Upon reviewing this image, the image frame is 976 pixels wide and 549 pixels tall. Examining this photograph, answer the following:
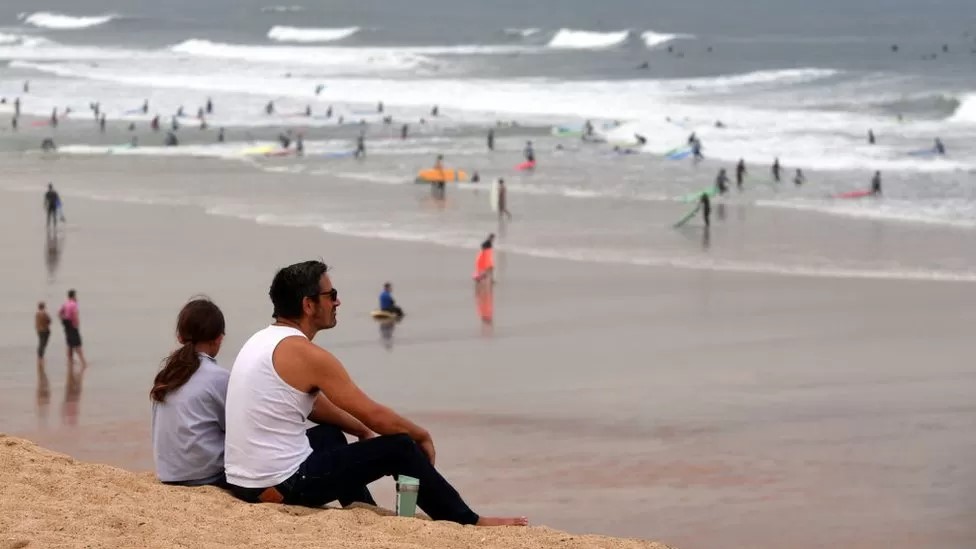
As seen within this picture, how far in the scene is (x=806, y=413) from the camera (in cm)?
1330

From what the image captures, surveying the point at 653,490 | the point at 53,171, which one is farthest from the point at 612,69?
the point at 653,490

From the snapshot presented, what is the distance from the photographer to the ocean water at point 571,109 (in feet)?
93.9

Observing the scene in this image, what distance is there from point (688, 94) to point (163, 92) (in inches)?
929

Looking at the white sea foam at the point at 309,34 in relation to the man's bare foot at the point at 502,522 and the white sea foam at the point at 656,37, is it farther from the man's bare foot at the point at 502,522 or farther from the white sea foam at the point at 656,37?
the man's bare foot at the point at 502,522

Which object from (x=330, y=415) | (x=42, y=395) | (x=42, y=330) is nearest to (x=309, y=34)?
(x=42, y=330)

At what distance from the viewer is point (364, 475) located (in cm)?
638

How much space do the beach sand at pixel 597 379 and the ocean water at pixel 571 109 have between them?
3.13m

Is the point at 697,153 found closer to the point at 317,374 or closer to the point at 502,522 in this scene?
the point at 502,522

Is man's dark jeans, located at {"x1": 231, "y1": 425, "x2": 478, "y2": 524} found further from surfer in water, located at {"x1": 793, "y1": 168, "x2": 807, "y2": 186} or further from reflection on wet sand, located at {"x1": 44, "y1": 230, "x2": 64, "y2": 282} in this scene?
surfer in water, located at {"x1": 793, "y1": 168, "x2": 807, "y2": 186}

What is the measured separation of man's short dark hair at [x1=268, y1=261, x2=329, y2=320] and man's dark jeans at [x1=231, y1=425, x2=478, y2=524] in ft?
2.04

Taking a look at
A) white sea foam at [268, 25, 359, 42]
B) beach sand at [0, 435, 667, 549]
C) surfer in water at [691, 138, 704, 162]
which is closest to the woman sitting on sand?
beach sand at [0, 435, 667, 549]

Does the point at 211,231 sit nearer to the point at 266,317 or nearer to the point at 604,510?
the point at 266,317

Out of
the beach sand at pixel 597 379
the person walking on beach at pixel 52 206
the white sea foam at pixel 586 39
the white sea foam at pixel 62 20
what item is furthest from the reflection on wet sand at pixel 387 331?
the white sea foam at pixel 62 20

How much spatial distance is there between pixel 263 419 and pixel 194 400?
1.61 feet
